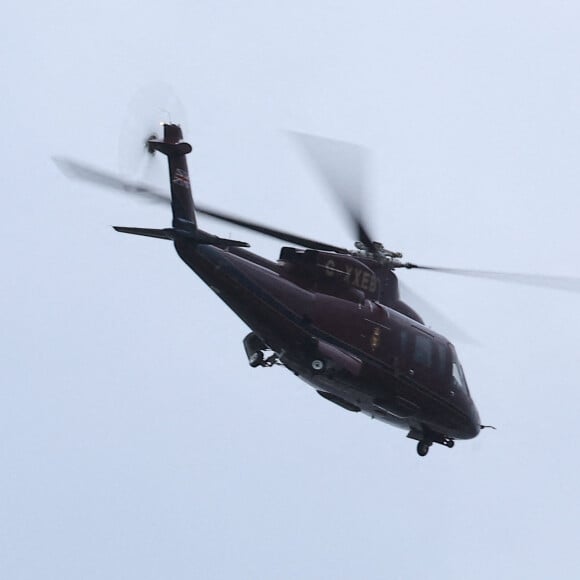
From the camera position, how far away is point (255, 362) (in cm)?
3672

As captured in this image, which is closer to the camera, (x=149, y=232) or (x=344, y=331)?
(x=149, y=232)

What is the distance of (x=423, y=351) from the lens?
37906 millimetres

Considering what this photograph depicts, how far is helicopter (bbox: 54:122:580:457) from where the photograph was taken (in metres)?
34.8

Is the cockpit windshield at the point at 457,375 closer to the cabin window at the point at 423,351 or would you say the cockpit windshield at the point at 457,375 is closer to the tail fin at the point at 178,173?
the cabin window at the point at 423,351

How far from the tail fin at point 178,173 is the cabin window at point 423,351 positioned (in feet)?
22.9

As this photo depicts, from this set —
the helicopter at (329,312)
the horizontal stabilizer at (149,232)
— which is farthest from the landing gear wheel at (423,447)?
the horizontal stabilizer at (149,232)

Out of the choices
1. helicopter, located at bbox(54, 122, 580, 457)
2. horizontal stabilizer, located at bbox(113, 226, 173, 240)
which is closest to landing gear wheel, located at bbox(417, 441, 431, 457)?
helicopter, located at bbox(54, 122, 580, 457)

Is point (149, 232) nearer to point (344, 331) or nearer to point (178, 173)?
point (178, 173)

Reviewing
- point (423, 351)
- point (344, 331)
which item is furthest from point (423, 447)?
point (344, 331)

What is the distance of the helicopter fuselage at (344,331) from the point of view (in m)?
35.2

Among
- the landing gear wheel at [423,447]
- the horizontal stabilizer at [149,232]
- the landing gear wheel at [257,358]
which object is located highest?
the horizontal stabilizer at [149,232]

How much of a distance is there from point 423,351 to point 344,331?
269 centimetres

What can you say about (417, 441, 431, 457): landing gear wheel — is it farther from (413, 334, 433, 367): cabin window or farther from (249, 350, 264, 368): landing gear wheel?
(249, 350, 264, 368): landing gear wheel

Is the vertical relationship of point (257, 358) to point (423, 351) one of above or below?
below
